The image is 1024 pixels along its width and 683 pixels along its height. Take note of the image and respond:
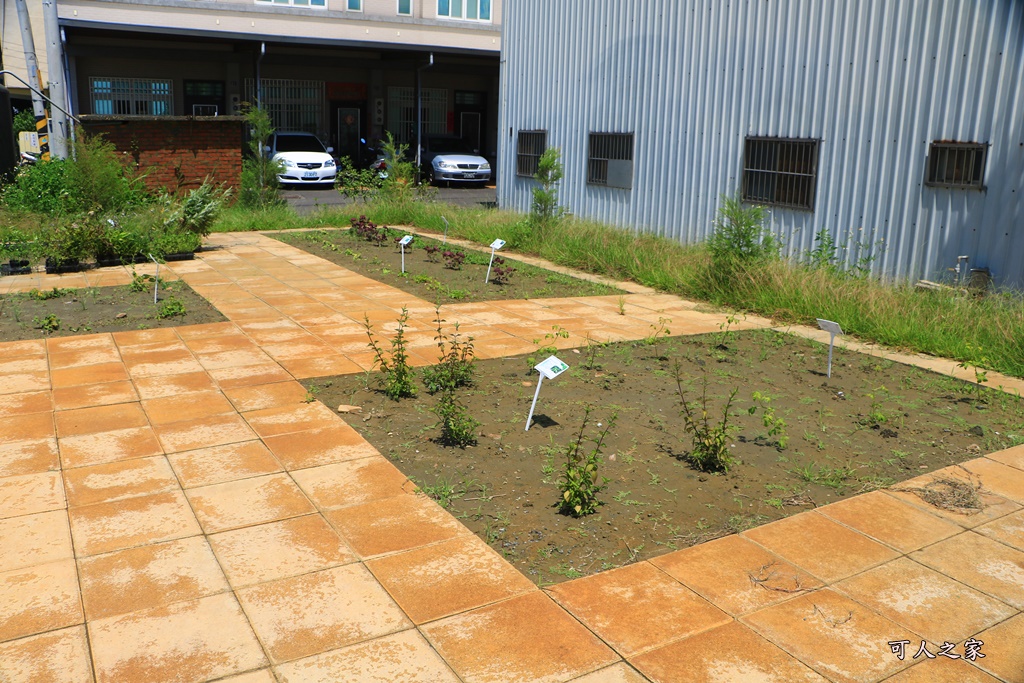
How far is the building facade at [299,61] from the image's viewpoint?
1125 inches

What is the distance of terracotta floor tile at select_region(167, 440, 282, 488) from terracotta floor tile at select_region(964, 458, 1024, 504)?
408cm

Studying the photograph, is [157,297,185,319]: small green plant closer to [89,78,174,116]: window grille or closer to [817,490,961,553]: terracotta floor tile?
[817,490,961,553]: terracotta floor tile

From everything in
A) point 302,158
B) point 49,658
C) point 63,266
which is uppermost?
point 302,158

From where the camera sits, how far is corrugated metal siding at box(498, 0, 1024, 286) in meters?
9.02

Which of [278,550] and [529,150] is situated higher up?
[529,150]

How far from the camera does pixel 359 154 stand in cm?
3397

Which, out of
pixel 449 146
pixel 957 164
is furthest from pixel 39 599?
pixel 449 146

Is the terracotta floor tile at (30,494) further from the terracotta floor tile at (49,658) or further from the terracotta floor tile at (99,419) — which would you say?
the terracotta floor tile at (49,658)

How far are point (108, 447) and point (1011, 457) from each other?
555cm

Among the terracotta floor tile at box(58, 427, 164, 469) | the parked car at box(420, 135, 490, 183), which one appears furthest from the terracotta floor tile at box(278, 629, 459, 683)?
the parked car at box(420, 135, 490, 183)

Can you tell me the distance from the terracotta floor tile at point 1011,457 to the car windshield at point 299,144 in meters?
24.6

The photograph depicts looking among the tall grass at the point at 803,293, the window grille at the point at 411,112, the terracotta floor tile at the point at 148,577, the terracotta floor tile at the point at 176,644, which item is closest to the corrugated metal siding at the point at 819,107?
the tall grass at the point at 803,293

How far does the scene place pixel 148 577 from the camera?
3893 mm

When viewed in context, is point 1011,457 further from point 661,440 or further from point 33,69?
point 33,69
